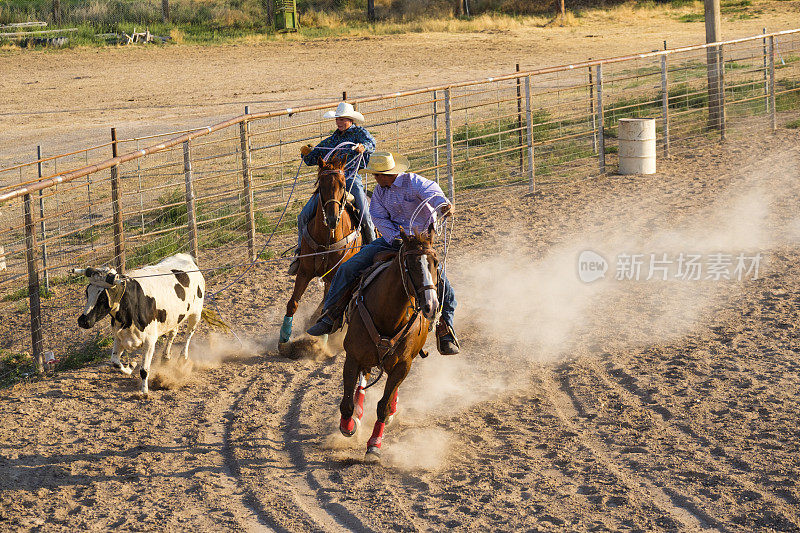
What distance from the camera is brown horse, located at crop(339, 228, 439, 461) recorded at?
20.8 ft

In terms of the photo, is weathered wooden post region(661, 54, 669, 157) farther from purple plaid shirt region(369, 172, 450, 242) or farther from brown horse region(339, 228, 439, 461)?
brown horse region(339, 228, 439, 461)

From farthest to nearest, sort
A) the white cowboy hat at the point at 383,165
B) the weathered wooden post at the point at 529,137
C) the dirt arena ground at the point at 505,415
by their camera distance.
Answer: the weathered wooden post at the point at 529,137
the white cowboy hat at the point at 383,165
the dirt arena ground at the point at 505,415

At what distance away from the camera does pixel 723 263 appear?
11.8 meters

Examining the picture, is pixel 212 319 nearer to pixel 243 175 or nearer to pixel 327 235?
pixel 327 235

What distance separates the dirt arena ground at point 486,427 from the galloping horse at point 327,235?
89cm

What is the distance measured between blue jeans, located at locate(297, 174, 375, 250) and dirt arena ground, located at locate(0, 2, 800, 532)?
4.42ft

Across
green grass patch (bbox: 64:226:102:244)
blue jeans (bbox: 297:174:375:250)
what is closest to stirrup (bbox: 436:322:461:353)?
blue jeans (bbox: 297:174:375:250)

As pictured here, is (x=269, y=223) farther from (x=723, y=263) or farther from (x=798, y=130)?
(x=798, y=130)

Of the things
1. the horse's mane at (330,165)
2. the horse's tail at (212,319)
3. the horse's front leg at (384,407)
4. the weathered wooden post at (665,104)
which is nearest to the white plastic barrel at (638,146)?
the weathered wooden post at (665,104)

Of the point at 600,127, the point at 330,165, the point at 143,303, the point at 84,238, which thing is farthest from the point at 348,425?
the point at 600,127

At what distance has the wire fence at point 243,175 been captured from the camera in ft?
34.1

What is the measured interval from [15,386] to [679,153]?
13.9 m

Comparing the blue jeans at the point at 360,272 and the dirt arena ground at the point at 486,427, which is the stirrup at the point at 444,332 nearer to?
the blue jeans at the point at 360,272

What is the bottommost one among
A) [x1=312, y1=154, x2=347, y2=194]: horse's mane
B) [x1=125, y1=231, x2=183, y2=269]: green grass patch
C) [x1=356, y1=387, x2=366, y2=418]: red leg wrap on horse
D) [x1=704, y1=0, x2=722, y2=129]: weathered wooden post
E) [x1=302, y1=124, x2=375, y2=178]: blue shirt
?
[x1=356, y1=387, x2=366, y2=418]: red leg wrap on horse
